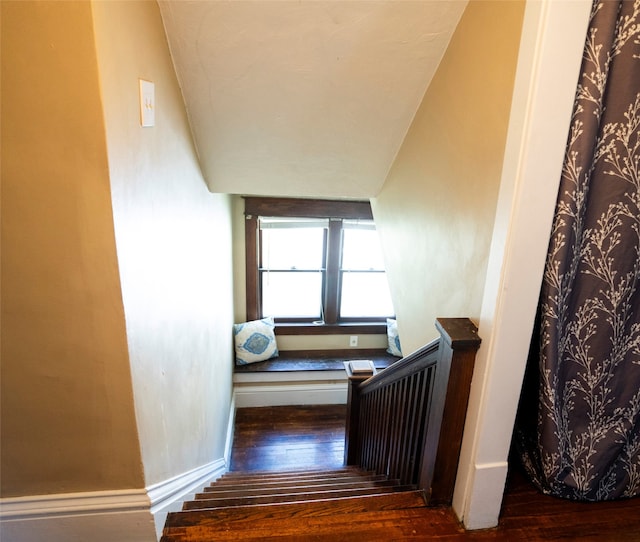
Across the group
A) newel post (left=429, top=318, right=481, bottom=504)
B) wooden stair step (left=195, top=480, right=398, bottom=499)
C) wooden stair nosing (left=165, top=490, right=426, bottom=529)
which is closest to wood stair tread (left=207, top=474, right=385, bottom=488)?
wooden stair step (left=195, top=480, right=398, bottom=499)

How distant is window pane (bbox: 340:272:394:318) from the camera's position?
3.90 m

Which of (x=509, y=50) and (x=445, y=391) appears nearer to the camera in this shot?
(x=509, y=50)

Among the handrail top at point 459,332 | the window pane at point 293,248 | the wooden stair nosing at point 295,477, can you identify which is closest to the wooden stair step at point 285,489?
the wooden stair nosing at point 295,477

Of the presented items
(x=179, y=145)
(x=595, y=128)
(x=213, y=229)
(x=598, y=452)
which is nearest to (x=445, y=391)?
(x=598, y=452)

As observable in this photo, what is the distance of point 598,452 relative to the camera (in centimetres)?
114

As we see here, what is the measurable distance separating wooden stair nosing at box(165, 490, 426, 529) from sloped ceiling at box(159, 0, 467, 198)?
1.57 meters

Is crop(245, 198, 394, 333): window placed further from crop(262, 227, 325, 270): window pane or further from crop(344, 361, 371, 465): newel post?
crop(344, 361, 371, 465): newel post

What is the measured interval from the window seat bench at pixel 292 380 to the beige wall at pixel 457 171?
1924 millimetres

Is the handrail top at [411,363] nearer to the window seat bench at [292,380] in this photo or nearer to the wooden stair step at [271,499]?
the wooden stair step at [271,499]

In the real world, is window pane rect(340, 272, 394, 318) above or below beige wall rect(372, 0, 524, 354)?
below

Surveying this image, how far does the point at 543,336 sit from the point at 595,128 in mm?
543

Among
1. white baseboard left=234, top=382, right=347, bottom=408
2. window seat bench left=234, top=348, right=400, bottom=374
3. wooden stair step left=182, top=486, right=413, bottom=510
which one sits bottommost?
white baseboard left=234, top=382, right=347, bottom=408

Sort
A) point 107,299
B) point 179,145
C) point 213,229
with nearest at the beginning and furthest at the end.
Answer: point 107,299, point 179,145, point 213,229

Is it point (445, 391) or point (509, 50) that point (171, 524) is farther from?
point (509, 50)
